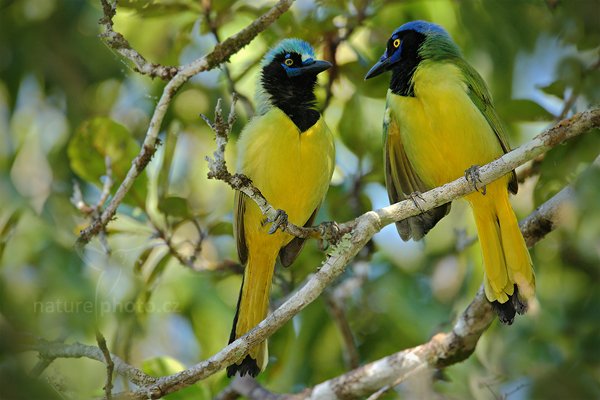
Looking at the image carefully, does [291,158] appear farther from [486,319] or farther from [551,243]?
[551,243]

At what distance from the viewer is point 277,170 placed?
4.47 metres

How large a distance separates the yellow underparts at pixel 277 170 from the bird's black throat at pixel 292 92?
3.0 inches

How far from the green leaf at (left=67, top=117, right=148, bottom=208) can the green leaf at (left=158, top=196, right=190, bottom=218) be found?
0.14m

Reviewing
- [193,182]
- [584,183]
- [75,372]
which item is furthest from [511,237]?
[193,182]

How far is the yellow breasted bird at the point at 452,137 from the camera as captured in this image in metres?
4.46

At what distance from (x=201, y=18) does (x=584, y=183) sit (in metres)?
2.75

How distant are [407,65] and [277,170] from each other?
3.55 ft

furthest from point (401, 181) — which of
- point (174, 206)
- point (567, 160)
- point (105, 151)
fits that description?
point (105, 151)

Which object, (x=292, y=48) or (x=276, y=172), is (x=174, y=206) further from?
(x=292, y=48)

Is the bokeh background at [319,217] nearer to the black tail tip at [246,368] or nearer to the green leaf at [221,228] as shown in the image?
the green leaf at [221,228]

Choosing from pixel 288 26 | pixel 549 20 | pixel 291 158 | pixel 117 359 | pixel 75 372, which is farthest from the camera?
pixel 288 26

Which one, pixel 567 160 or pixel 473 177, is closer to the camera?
pixel 473 177

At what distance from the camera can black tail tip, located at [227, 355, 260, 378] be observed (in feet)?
13.8

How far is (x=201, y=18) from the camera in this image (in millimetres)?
5328
